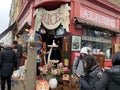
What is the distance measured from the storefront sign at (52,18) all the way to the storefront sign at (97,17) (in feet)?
2.88

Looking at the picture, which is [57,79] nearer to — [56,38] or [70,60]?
[70,60]

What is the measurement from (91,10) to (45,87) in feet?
17.6

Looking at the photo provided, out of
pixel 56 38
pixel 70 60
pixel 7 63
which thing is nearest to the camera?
pixel 7 63

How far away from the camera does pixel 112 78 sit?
3.99 m

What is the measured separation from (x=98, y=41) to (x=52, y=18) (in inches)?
112

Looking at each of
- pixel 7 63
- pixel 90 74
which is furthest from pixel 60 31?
pixel 90 74

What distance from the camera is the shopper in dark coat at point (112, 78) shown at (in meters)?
3.96

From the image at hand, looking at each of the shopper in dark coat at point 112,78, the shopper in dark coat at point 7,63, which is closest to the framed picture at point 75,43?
the shopper in dark coat at point 7,63

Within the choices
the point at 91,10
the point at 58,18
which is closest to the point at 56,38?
the point at 58,18

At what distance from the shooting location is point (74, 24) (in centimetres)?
1151

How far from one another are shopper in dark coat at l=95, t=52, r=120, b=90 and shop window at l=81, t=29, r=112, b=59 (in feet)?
→ 26.5

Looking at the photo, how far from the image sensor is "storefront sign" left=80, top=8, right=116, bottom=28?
12303 millimetres

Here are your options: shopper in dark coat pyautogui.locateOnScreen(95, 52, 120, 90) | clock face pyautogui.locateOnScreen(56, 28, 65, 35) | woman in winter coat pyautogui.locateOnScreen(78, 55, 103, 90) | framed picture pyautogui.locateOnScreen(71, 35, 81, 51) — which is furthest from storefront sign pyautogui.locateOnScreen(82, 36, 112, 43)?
shopper in dark coat pyautogui.locateOnScreen(95, 52, 120, 90)

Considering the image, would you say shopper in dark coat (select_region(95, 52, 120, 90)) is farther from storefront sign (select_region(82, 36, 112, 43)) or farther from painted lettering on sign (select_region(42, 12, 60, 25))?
storefront sign (select_region(82, 36, 112, 43))
